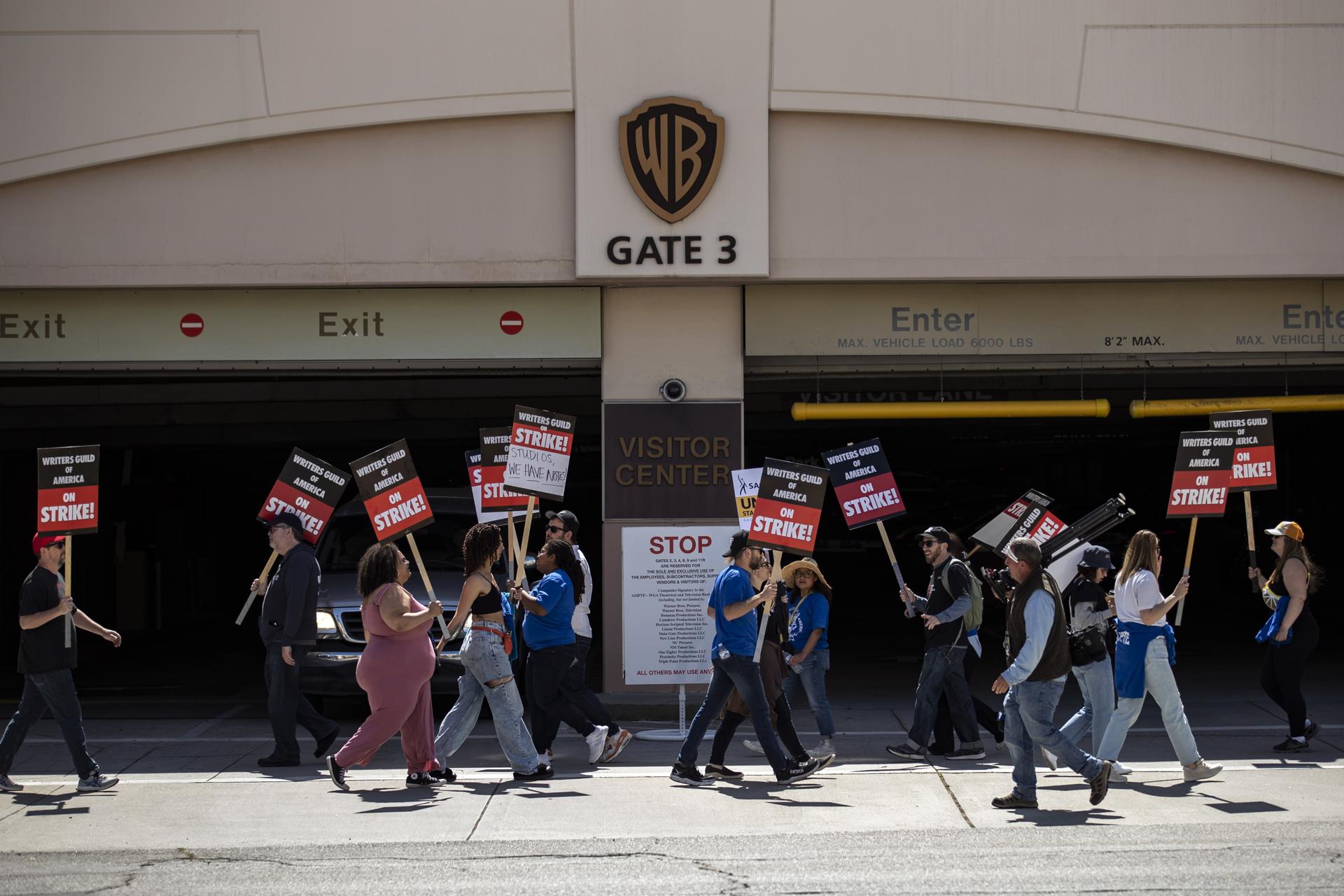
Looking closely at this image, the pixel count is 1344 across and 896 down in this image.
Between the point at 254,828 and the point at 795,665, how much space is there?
403 cm

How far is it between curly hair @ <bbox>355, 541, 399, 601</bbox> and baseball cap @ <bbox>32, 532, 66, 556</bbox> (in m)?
2.30

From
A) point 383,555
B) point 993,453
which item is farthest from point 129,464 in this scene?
point 993,453

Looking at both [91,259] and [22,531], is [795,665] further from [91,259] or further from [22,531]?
[22,531]

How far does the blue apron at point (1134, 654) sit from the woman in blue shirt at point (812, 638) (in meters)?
2.09

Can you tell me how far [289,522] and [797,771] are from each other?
4338 mm

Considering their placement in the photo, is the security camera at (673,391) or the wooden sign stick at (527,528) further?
the security camera at (673,391)

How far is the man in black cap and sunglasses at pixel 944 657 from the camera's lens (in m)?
9.56

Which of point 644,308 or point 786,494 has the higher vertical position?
point 644,308

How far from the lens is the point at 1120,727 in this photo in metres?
8.73

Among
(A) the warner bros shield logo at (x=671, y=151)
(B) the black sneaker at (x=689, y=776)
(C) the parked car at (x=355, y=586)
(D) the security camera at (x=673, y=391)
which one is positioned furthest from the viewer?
(D) the security camera at (x=673, y=391)

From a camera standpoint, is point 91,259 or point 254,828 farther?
point 91,259

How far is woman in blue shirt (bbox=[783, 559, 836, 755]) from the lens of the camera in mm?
9719

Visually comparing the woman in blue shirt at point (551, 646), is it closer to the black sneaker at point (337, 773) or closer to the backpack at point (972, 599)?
the black sneaker at point (337, 773)

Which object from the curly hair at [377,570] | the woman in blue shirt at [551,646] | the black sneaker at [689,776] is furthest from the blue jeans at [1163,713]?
the curly hair at [377,570]
